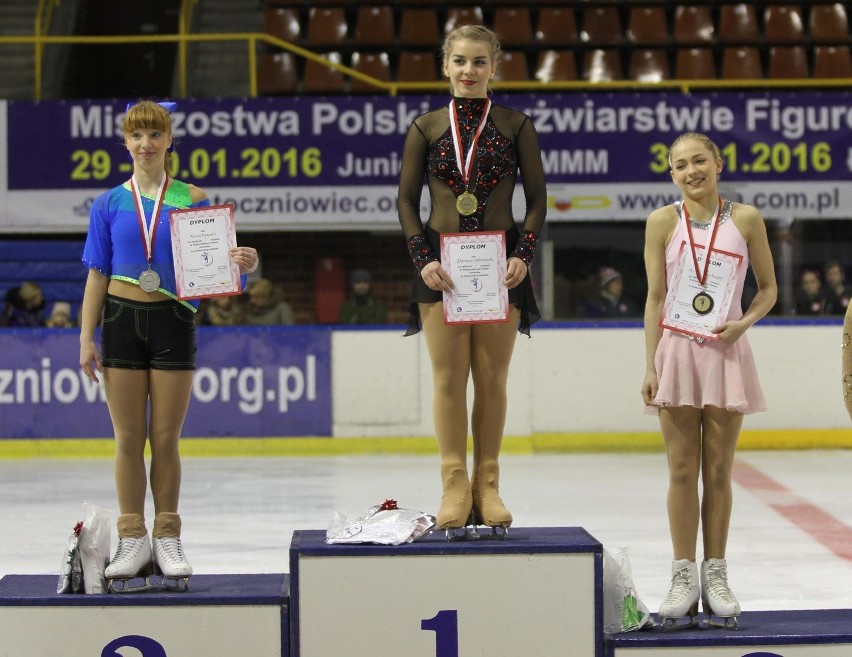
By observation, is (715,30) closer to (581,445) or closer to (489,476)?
(581,445)

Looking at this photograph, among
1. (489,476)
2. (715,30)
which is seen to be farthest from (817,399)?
(489,476)

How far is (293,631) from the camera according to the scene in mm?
3381

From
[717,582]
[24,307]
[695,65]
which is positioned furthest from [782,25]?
[717,582]

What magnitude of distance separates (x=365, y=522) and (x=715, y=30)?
1002 cm

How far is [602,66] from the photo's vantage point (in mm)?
11977

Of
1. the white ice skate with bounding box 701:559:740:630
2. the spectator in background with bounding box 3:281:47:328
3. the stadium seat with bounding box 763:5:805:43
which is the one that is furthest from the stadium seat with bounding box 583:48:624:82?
the white ice skate with bounding box 701:559:740:630

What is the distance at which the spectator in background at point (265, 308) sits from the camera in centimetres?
981

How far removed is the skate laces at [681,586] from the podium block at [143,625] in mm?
1008

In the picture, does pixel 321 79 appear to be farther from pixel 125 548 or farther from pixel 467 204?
pixel 125 548

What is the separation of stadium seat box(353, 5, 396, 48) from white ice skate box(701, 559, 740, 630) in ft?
30.5

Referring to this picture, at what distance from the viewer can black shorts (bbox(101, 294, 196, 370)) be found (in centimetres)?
361

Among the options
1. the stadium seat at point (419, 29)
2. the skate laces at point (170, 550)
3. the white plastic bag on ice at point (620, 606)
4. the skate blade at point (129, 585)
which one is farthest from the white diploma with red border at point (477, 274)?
the stadium seat at point (419, 29)

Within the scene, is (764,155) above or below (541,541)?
above

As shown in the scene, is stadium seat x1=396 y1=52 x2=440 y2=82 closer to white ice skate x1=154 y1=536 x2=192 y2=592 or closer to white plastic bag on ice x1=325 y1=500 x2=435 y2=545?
white plastic bag on ice x1=325 y1=500 x2=435 y2=545
